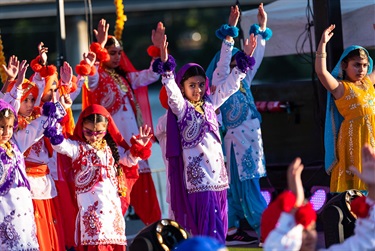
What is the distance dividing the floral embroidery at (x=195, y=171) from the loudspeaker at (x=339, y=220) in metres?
1.26

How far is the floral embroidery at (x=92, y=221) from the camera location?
768 centimetres

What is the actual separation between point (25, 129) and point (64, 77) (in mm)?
1038

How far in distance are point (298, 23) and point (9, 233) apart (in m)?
4.27

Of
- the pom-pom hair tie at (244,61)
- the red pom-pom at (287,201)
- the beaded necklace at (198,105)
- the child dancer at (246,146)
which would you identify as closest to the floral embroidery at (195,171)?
the beaded necklace at (198,105)

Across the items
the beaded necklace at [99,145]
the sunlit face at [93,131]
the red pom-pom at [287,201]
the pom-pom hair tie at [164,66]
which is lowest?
the red pom-pom at [287,201]

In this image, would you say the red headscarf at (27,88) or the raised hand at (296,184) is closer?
the raised hand at (296,184)

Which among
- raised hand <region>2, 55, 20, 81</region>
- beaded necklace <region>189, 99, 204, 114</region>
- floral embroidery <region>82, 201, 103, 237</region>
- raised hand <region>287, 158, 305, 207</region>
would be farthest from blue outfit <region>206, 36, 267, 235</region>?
raised hand <region>287, 158, 305, 207</region>

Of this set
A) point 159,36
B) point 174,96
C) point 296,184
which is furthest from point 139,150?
point 296,184

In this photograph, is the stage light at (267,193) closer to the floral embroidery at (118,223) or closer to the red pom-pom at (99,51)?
the red pom-pom at (99,51)

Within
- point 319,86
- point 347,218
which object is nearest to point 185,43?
point 319,86

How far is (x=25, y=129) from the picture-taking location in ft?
24.7

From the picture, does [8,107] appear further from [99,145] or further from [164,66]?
[164,66]

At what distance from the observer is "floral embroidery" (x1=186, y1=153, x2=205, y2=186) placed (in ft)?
26.4

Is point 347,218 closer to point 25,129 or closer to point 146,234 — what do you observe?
point 146,234
